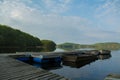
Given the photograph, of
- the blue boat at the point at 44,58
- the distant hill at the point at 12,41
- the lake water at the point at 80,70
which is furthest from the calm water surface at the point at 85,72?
the distant hill at the point at 12,41

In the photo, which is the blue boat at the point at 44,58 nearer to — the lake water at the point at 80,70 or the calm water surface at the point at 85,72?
the lake water at the point at 80,70

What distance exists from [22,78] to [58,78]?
2.53m

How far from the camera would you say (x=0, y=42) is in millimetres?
102188

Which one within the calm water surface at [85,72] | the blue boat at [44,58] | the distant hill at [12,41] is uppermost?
the distant hill at [12,41]

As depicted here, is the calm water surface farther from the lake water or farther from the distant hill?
the distant hill

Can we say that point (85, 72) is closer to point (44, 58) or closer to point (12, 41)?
point (44, 58)

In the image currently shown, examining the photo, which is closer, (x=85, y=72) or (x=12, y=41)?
(x=85, y=72)

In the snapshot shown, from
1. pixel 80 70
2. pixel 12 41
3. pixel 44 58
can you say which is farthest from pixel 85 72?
pixel 12 41

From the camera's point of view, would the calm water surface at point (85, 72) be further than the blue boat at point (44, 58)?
No

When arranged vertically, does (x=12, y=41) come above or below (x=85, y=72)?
above

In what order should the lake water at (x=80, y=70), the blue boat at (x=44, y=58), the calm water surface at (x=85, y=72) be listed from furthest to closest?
the blue boat at (x=44, y=58), the lake water at (x=80, y=70), the calm water surface at (x=85, y=72)

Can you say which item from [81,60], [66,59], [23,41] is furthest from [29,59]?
[23,41]

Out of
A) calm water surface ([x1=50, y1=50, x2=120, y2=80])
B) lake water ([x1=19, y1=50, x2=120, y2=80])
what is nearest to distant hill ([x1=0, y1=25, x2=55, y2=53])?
lake water ([x1=19, y1=50, x2=120, y2=80])

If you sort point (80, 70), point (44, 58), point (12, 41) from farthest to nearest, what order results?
point (12, 41)
point (44, 58)
point (80, 70)
